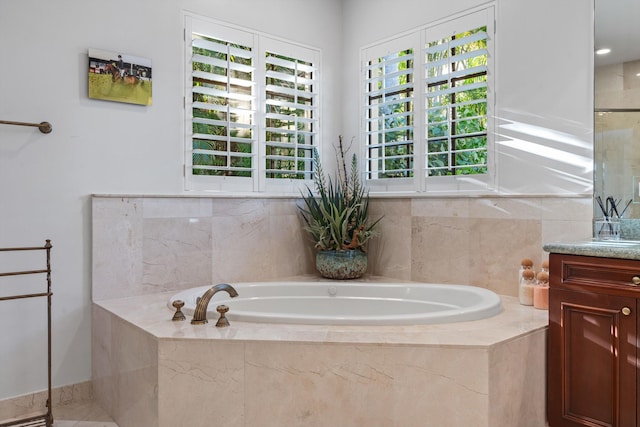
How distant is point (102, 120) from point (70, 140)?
0.69ft

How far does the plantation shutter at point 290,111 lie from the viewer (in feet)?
11.0

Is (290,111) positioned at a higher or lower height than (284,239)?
higher

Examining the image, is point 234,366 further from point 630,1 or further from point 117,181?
point 630,1

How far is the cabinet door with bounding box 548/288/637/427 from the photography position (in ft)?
6.11

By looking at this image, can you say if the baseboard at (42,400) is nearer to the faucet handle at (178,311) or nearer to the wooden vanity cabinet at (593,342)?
the faucet handle at (178,311)

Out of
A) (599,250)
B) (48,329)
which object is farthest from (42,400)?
(599,250)

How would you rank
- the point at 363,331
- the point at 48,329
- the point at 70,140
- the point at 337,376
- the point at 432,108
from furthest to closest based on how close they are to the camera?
the point at 432,108, the point at 70,140, the point at 48,329, the point at 363,331, the point at 337,376

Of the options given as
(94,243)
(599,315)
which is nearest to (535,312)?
(599,315)

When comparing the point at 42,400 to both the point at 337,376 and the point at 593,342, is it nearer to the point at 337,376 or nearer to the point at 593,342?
the point at 337,376

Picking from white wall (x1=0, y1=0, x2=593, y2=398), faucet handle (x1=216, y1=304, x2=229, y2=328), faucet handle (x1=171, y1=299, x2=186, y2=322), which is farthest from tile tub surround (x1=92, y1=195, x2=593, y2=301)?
faucet handle (x1=216, y1=304, x2=229, y2=328)

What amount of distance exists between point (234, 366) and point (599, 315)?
5.03ft

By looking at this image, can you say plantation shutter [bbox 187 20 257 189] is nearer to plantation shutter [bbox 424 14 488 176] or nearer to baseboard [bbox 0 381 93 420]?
plantation shutter [bbox 424 14 488 176]

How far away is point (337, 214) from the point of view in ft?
10.8

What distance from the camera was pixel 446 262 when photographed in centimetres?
309
